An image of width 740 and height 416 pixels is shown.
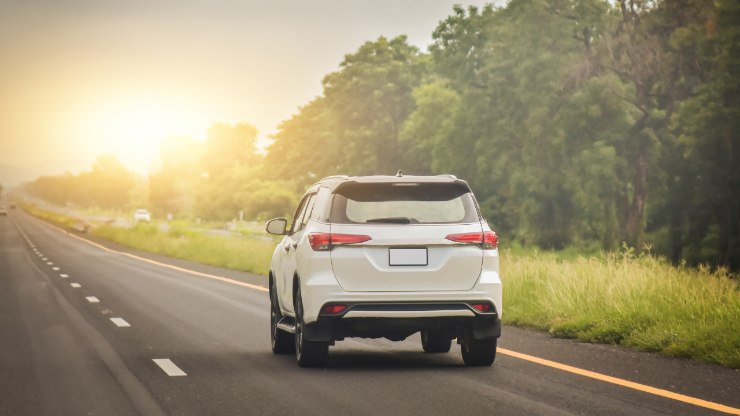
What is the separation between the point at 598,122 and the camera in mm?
49812

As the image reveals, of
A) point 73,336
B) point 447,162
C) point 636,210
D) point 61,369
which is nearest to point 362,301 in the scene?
point 61,369

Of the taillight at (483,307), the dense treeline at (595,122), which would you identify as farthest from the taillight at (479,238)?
the dense treeline at (595,122)

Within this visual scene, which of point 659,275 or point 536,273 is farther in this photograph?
point 536,273

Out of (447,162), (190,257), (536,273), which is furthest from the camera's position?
(447,162)

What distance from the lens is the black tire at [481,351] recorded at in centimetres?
1069

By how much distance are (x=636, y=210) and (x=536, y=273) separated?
34.2 metres

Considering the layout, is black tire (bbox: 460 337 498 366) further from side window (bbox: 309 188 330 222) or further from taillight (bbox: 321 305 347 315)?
side window (bbox: 309 188 330 222)

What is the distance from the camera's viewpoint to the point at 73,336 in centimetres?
1420

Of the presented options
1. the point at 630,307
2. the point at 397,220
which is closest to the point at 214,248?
the point at 630,307

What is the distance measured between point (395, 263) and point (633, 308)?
14.7 feet

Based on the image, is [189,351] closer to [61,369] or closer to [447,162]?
[61,369]

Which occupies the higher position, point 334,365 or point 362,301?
point 362,301

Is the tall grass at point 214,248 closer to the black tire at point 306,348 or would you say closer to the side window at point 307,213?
the side window at point 307,213

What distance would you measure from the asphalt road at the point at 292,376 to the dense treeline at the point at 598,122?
2943cm
